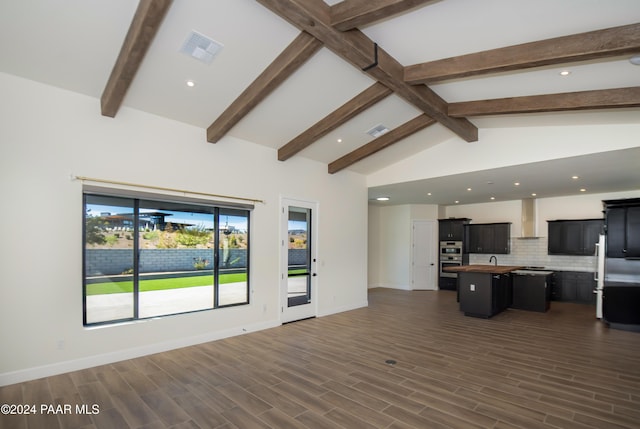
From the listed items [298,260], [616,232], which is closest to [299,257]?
[298,260]

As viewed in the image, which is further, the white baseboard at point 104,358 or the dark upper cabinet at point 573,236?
the dark upper cabinet at point 573,236

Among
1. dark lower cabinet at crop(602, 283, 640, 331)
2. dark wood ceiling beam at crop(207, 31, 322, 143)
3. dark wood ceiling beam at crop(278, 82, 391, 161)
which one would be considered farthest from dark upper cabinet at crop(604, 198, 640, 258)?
dark wood ceiling beam at crop(207, 31, 322, 143)

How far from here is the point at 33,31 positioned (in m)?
3.05

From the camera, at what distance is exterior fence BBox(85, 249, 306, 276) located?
4152 millimetres

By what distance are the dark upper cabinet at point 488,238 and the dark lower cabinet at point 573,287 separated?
1.48 metres

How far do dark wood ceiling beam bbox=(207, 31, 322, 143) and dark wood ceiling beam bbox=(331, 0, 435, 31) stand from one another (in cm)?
37

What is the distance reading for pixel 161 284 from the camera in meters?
4.73

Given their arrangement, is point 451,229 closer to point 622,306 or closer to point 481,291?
point 481,291

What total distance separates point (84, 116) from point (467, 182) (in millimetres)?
6896

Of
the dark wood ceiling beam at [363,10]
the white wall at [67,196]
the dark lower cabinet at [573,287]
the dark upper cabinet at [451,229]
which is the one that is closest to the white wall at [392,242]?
the dark upper cabinet at [451,229]

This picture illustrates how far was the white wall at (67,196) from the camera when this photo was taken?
3521 mm

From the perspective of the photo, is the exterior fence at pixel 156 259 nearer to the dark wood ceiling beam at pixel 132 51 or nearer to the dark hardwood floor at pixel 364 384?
the dark hardwood floor at pixel 364 384

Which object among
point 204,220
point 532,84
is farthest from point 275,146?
point 532,84

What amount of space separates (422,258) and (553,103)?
6.99 m
